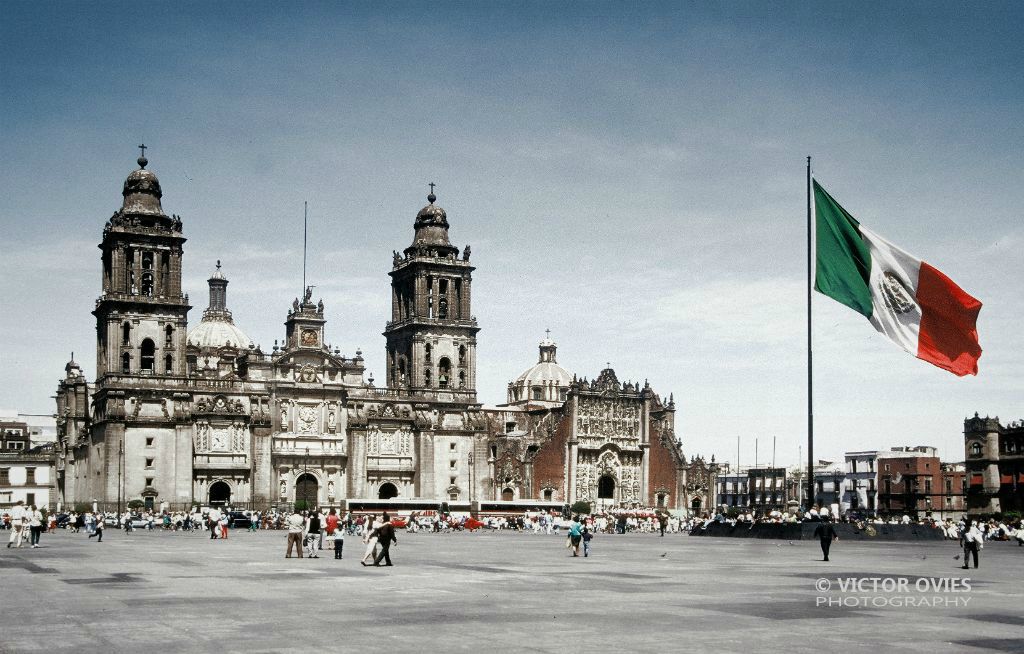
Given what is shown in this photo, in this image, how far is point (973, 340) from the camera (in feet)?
78.2

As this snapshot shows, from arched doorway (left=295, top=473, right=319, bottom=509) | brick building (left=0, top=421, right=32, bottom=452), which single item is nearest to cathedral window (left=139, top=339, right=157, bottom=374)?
arched doorway (left=295, top=473, right=319, bottom=509)

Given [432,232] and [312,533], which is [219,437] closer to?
[432,232]

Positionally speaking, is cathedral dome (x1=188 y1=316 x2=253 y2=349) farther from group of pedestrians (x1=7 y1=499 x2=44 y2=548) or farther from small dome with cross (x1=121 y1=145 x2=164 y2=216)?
group of pedestrians (x1=7 y1=499 x2=44 y2=548)

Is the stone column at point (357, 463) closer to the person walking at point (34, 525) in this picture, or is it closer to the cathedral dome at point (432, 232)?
the cathedral dome at point (432, 232)

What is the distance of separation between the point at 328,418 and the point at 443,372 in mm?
11314

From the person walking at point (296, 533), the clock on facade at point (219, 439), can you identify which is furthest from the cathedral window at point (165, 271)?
the person walking at point (296, 533)

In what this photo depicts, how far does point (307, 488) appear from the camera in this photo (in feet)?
332

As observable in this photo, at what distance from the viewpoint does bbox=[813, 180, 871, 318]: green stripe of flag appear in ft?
83.9

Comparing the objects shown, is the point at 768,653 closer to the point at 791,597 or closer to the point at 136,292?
the point at 791,597

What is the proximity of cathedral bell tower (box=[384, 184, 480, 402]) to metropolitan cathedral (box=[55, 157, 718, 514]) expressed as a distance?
17 centimetres

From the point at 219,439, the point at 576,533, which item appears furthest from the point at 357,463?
the point at 576,533

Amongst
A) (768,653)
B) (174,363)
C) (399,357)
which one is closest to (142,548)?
(768,653)

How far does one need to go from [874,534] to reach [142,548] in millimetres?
30250

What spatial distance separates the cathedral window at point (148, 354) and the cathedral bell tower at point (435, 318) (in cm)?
2118
